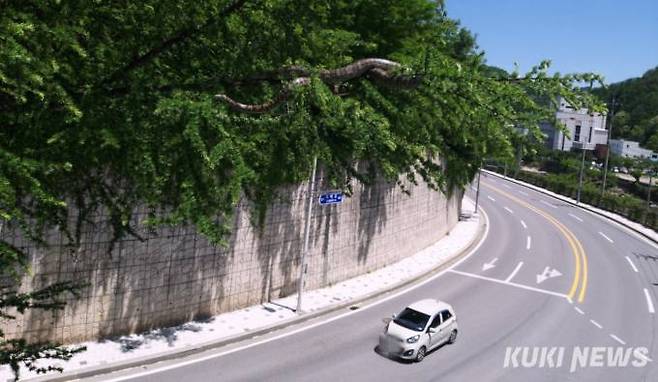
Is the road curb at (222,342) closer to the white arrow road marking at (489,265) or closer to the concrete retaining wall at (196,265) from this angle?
the concrete retaining wall at (196,265)

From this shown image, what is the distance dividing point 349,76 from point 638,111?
141796 millimetres

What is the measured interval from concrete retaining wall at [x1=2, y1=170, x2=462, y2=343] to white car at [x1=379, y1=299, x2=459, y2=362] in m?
3.68

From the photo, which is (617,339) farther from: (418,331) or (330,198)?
(330,198)

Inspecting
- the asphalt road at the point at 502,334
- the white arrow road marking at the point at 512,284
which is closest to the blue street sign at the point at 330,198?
the asphalt road at the point at 502,334

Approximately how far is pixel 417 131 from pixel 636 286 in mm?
18072

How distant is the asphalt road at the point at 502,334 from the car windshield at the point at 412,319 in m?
0.81

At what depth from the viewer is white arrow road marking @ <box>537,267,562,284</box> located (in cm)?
2197

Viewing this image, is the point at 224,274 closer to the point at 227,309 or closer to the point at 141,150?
the point at 227,309

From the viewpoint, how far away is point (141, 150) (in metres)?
6.54

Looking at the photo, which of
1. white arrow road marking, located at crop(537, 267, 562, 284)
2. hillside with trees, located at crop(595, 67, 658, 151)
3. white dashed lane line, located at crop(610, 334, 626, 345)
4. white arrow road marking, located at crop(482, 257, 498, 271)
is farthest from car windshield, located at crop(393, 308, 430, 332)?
hillside with trees, located at crop(595, 67, 658, 151)

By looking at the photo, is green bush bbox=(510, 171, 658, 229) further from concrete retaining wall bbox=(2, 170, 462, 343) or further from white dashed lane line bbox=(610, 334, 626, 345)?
concrete retaining wall bbox=(2, 170, 462, 343)

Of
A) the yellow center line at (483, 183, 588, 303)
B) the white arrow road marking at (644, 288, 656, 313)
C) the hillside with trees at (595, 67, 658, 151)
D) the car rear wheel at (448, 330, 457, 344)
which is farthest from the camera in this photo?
the hillside with trees at (595, 67, 658, 151)

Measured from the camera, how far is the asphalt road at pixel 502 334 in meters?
12.2

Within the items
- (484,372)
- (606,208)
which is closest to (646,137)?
(606,208)
